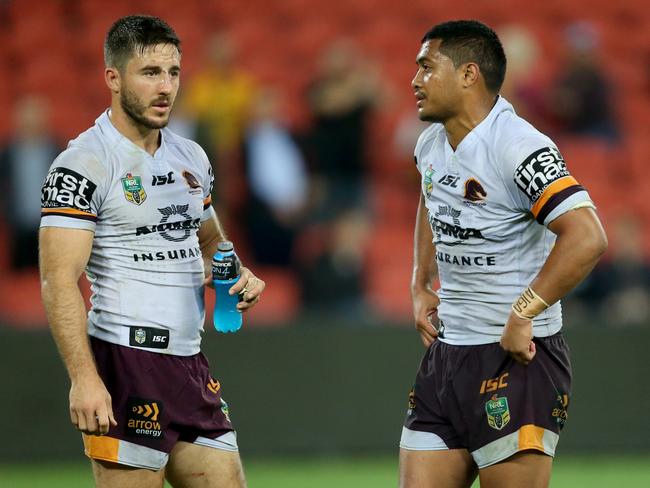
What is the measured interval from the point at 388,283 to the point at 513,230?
450cm

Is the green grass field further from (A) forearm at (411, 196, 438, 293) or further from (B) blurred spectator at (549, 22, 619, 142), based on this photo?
(B) blurred spectator at (549, 22, 619, 142)

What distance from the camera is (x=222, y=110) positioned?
1020 centimetres

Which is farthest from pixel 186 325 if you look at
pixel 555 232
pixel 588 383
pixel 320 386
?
pixel 588 383

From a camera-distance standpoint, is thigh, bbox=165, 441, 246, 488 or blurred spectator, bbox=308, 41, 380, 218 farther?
blurred spectator, bbox=308, 41, 380, 218

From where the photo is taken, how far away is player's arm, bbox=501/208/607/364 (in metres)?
4.53

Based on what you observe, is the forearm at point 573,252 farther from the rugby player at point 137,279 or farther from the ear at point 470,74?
the rugby player at point 137,279

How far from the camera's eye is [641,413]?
358 inches

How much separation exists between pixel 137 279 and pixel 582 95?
21.8 ft

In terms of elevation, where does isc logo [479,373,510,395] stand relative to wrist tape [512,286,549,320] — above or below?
Answer: below

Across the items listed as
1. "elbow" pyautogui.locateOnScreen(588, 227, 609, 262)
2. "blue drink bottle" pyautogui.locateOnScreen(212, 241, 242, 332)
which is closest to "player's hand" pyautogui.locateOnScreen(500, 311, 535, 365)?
"elbow" pyautogui.locateOnScreen(588, 227, 609, 262)

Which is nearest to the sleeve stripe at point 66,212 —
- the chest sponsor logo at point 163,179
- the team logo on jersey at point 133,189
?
the team logo on jersey at point 133,189

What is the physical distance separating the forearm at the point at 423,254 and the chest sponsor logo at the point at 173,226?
3.83 feet

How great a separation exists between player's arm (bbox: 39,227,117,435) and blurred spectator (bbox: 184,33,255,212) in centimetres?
486

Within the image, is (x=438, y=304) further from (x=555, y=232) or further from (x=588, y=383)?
(x=588, y=383)
